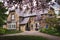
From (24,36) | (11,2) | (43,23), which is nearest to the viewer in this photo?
(11,2)

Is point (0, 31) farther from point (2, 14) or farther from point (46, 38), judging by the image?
point (46, 38)

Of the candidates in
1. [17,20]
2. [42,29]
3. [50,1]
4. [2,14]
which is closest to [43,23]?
[42,29]

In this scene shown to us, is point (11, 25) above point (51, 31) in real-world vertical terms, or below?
above

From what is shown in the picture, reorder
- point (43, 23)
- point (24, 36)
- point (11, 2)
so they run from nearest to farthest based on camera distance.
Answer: point (11, 2) → point (43, 23) → point (24, 36)

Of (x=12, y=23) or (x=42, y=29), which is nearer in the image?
(x=42, y=29)

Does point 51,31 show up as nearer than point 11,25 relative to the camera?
Yes

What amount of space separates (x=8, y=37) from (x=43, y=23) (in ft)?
3.46

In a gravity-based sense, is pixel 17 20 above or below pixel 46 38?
above

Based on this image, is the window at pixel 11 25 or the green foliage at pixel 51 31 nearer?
the green foliage at pixel 51 31

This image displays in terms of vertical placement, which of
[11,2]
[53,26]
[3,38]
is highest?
[11,2]

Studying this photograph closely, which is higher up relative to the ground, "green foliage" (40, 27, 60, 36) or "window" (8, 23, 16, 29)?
"window" (8, 23, 16, 29)

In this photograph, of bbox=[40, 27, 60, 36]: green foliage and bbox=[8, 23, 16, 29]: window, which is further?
bbox=[8, 23, 16, 29]: window

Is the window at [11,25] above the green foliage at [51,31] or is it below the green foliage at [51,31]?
above

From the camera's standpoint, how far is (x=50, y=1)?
248 cm
